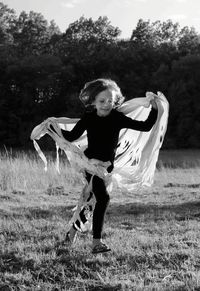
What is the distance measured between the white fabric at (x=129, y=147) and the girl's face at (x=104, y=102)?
0.45 meters

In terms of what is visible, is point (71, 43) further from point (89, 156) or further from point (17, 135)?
point (89, 156)

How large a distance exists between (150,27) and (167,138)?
13616mm

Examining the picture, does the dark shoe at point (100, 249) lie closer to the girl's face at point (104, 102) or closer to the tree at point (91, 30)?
the girl's face at point (104, 102)

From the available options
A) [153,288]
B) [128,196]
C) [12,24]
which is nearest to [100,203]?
[153,288]

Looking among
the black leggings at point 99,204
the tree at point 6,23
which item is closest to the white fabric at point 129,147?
the black leggings at point 99,204

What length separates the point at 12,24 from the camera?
44938mm

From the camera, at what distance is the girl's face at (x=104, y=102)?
167 inches

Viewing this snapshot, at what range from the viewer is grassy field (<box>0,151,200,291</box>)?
326 cm

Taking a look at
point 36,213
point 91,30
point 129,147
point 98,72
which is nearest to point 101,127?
point 129,147

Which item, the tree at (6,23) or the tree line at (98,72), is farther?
the tree at (6,23)

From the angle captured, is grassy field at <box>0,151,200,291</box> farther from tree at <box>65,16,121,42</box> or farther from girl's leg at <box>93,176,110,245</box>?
tree at <box>65,16,121,42</box>

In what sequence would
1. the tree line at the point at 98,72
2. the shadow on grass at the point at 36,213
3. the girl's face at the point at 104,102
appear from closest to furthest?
the girl's face at the point at 104,102, the shadow on grass at the point at 36,213, the tree line at the point at 98,72

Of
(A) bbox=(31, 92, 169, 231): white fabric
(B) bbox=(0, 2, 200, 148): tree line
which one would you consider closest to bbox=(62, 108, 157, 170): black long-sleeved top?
(A) bbox=(31, 92, 169, 231): white fabric

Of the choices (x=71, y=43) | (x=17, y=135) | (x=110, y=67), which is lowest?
(x=17, y=135)
